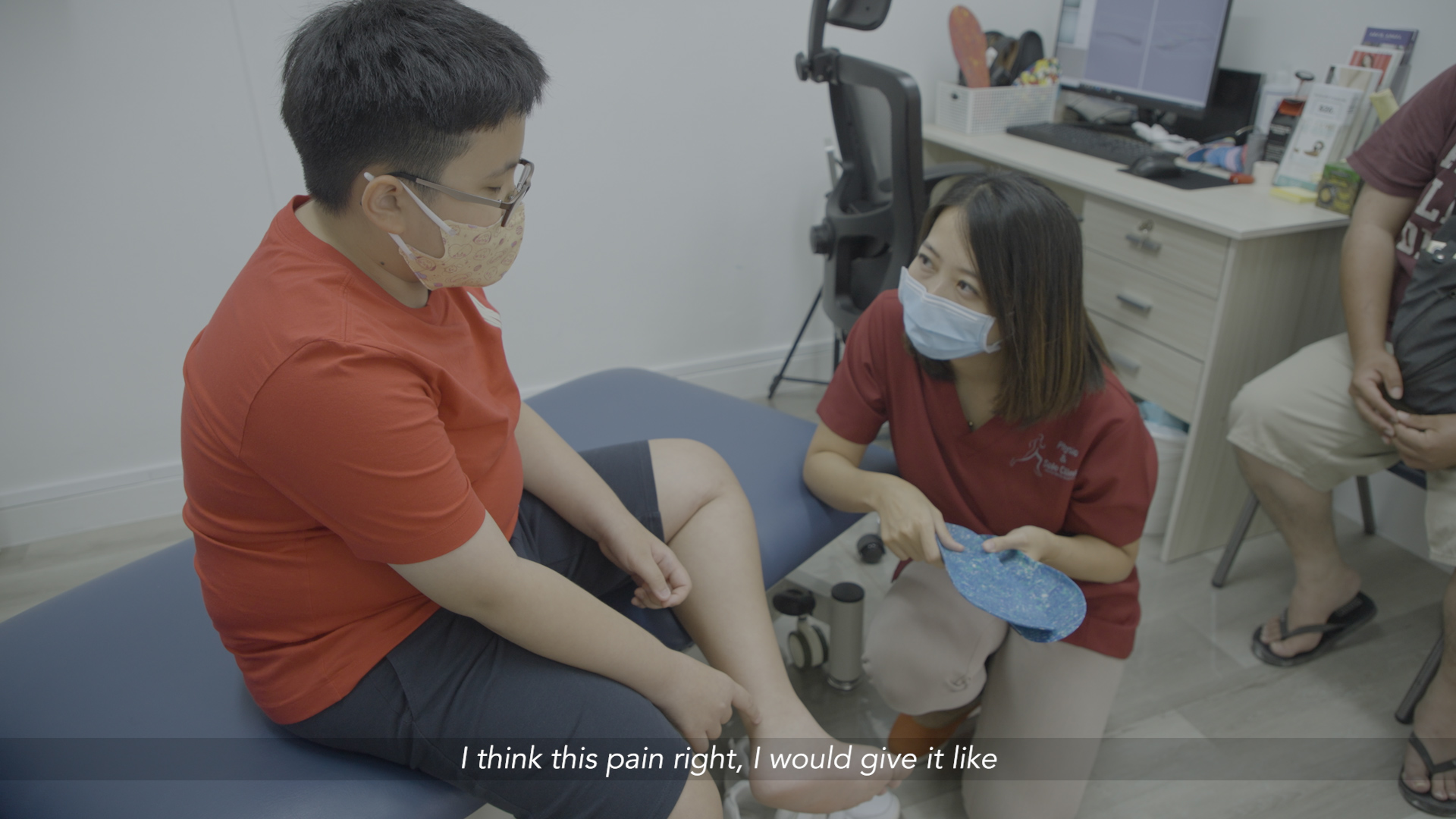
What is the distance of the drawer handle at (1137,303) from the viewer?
1.89 meters

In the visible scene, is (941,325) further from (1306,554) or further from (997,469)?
(1306,554)

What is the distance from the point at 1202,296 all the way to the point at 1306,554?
543mm

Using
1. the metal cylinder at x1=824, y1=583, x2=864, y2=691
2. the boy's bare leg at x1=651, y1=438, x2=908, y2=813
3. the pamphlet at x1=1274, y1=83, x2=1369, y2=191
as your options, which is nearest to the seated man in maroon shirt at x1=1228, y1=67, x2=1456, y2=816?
the pamphlet at x1=1274, y1=83, x2=1369, y2=191

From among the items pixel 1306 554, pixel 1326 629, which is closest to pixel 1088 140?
pixel 1306 554

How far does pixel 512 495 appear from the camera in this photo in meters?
1.02

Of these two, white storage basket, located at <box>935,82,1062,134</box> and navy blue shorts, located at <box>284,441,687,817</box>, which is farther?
white storage basket, located at <box>935,82,1062,134</box>

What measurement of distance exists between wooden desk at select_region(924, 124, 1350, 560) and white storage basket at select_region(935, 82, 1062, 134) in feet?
1.48

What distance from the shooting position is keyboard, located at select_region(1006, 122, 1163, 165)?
217 cm

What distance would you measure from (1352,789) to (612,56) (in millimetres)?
2124

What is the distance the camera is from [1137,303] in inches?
74.9

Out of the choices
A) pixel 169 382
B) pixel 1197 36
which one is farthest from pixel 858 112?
pixel 169 382

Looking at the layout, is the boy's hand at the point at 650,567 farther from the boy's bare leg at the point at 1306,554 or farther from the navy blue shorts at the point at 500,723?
the boy's bare leg at the point at 1306,554

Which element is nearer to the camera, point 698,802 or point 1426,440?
point 698,802

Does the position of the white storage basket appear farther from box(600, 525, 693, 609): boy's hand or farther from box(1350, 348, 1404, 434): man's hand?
box(600, 525, 693, 609): boy's hand
